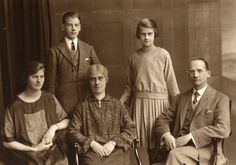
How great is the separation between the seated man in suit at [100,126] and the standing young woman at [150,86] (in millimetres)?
223

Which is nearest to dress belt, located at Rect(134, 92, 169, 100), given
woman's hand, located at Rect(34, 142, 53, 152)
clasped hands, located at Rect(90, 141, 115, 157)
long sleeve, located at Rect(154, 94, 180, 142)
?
long sleeve, located at Rect(154, 94, 180, 142)

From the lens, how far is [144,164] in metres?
3.04

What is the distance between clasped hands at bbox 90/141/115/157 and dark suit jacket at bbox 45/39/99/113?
38 centimetres

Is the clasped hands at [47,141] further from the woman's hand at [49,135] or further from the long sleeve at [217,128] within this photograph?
the long sleeve at [217,128]

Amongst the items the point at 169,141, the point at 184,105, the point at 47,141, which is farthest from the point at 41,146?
the point at 184,105

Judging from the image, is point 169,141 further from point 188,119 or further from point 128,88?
point 128,88

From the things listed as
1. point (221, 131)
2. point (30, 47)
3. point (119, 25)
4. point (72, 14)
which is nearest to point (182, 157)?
point (221, 131)

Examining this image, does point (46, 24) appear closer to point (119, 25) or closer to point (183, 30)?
point (119, 25)

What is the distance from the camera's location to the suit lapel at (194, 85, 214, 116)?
2.50 meters

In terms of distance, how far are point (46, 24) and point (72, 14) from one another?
548 millimetres

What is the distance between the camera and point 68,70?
2.72 metres

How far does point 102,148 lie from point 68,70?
570 millimetres

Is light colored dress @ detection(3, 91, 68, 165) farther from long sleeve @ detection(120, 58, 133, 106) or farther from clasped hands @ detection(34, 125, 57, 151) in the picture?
long sleeve @ detection(120, 58, 133, 106)

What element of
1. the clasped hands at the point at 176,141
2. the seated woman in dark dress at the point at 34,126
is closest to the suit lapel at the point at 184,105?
the clasped hands at the point at 176,141
